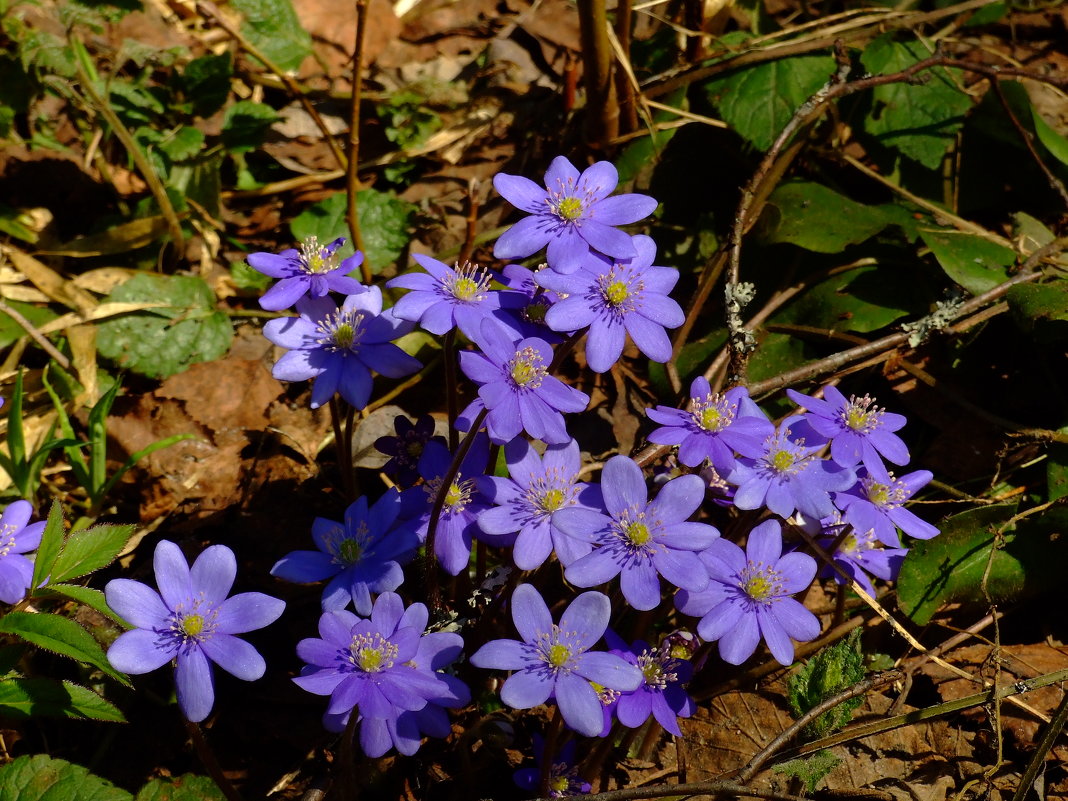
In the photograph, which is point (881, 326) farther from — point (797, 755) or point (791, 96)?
point (797, 755)

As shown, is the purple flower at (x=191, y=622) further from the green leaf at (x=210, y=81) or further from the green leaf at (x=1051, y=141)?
the green leaf at (x=1051, y=141)

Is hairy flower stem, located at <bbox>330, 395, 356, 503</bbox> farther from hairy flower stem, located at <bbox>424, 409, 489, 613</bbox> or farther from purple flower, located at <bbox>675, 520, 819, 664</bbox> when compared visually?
purple flower, located at <bbox>675, 520, 819, 664</bbox>

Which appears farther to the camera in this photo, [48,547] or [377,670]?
[48,547]

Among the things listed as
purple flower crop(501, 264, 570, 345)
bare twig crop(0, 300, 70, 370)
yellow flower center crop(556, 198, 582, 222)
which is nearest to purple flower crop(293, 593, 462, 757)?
purple flower crop(501, 264, 570, 345)

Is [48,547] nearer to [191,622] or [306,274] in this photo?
[191,622]

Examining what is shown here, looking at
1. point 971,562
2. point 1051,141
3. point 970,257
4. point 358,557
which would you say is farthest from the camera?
point 1051,141

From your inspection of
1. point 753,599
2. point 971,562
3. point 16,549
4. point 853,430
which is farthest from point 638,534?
point 16,549

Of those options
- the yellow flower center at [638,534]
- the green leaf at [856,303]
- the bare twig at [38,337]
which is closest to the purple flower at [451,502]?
the yellow flower center at [638,534]
